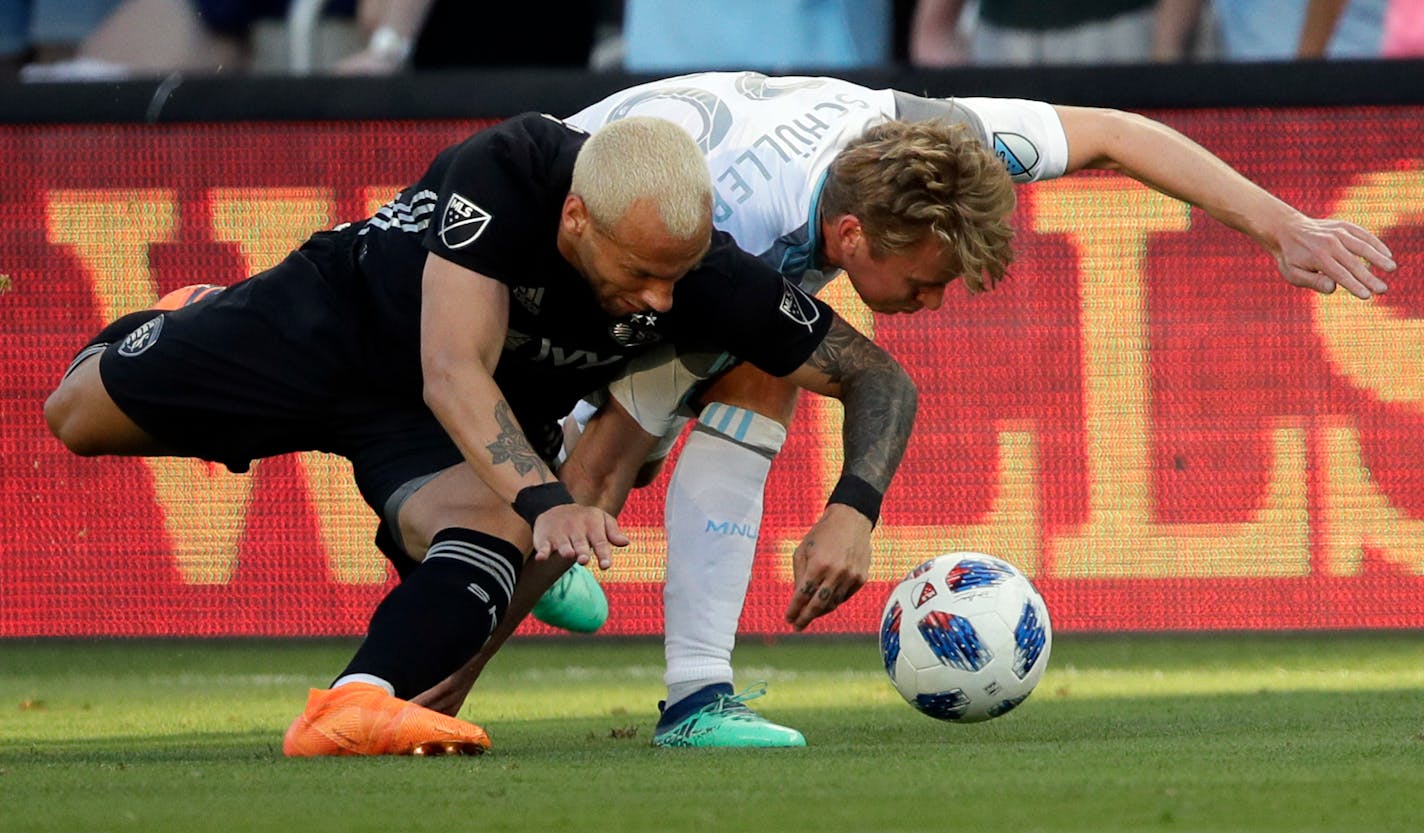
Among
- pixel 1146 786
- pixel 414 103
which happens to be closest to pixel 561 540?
pixel 1146 786

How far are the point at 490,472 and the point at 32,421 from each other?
287cm

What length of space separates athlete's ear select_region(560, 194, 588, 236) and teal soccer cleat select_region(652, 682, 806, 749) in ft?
2.74

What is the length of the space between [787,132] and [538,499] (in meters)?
0.96

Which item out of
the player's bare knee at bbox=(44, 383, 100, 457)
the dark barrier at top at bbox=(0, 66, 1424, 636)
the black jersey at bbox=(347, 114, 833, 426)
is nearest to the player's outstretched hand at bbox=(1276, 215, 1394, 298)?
the black jersey at bbox=(347, 114, 833, 426)

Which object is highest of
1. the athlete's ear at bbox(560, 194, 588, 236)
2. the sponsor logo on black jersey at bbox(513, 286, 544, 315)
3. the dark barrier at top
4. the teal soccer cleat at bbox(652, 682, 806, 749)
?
the athlete's ear at bbox(560, 194, 588, 236)

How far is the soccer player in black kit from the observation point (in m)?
3.37

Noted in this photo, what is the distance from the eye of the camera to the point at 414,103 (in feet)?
19.3

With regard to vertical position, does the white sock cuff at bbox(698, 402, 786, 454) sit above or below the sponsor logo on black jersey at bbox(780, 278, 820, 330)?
below

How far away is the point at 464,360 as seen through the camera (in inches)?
136

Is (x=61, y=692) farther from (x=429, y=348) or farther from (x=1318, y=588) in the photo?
(x=1318, y=588)

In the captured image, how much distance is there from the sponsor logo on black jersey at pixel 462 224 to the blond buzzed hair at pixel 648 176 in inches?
7.2

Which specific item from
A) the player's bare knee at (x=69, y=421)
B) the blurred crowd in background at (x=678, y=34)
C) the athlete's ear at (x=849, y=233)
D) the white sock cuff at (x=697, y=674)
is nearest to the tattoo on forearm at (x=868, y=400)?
the athlete's ear at (x=849, y=233)

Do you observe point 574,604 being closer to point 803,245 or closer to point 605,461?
point 605,461

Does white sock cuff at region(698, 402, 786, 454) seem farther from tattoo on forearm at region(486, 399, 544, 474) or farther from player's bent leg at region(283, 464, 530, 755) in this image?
tattoo on forearm at region(486, 399, 544, 474)
